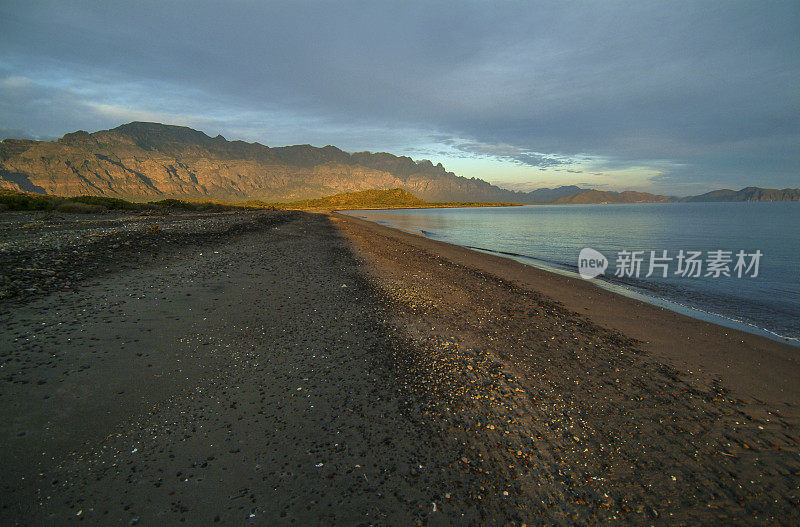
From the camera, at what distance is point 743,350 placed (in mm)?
8672

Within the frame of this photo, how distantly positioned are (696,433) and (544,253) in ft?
82.9

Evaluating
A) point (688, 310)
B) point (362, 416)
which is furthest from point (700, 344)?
point (362, 416)

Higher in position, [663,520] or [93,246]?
[93,246]

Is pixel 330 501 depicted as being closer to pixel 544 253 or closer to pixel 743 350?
pixel 743 350

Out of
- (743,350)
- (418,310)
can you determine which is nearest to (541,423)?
(418,310)

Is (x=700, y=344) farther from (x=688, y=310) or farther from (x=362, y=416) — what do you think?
(x=362, y=416)

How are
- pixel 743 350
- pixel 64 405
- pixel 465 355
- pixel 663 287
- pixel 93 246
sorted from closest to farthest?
pixel 64 405 < pixel 465 355 < pixel 743 350 < pixel 93 246 < pixel 663 287

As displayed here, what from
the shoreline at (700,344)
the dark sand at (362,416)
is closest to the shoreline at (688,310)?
the shoreline at (700,344)

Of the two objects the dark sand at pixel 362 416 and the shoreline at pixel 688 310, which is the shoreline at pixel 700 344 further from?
the shoreline at pixel 688 310

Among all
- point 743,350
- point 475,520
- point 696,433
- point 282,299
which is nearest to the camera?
point 475,520

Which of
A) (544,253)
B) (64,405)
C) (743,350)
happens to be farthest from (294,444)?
(544,253)

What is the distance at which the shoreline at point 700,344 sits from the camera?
6.96 meters

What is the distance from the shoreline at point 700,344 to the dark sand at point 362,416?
0.30 feet

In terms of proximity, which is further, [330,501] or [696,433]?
[696,433]
